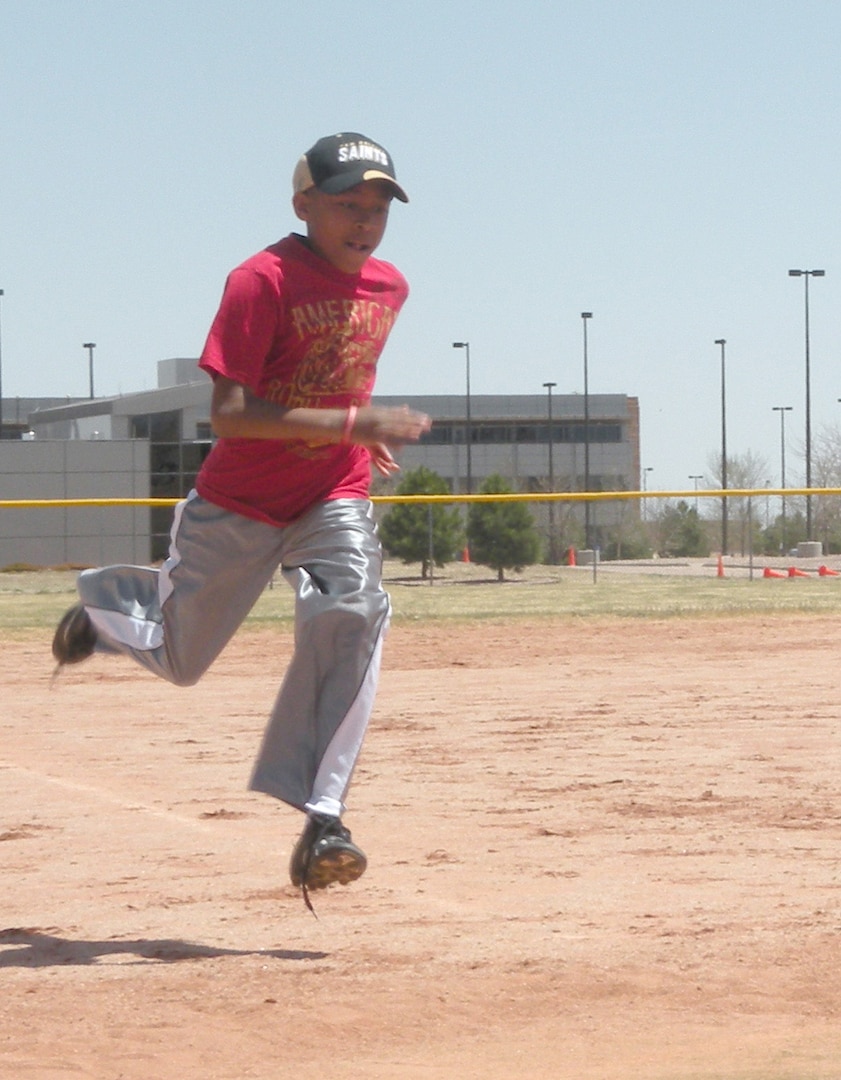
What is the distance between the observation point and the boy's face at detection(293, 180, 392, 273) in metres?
4.30

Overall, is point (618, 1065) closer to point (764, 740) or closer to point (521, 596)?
point (764, 740)

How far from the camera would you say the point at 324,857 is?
161 inches

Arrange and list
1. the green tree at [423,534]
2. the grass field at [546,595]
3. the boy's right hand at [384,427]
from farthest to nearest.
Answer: the green tree at [423,534] < the grass field at [546,595] < the boy's right hand at [384,427]

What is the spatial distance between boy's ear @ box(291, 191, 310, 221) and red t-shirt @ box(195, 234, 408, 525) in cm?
7

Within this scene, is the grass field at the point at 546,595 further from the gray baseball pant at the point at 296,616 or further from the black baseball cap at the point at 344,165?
the black baseball cap at the point at 344,165

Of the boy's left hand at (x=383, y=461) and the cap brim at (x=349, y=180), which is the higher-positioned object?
the cap brim at (x=349, y=180)

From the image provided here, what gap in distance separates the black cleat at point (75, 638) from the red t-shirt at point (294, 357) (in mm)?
679

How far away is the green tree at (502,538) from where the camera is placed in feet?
74.0

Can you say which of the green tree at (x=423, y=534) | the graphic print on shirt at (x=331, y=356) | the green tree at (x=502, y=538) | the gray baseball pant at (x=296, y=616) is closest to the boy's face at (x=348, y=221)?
the graphic print on shirt at (x=331, y=356)

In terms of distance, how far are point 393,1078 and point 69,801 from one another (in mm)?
3610

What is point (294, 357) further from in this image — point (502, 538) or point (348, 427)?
point (502, 538)

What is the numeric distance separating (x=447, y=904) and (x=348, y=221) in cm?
193

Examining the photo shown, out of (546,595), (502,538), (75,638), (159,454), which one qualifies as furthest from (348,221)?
(159,454)

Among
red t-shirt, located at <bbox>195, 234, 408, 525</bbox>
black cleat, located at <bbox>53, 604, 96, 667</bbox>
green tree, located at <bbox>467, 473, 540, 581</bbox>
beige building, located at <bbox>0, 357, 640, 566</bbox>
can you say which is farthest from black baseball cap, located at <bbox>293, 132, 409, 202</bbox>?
green tree, located at <bbox>467, 473, 540, 581</bbox>
